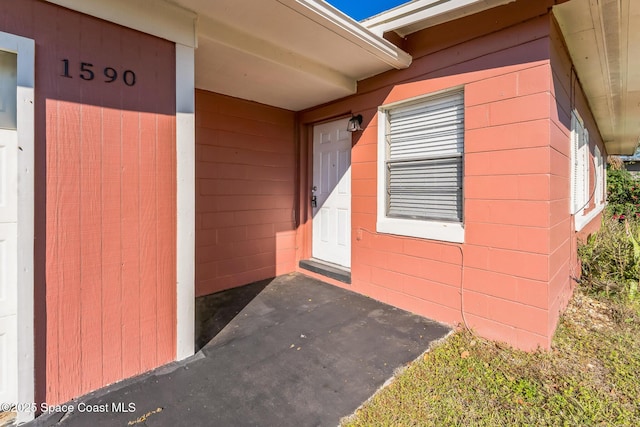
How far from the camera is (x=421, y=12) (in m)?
2.75

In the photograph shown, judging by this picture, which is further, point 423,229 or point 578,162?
point 578,162

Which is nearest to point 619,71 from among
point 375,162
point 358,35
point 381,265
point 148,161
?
point 375,162

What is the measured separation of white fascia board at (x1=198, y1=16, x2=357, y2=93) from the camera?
2385mm

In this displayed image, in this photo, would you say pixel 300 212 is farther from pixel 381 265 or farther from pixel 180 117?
pixel 180 117

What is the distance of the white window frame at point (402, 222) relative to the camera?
2.90 metres

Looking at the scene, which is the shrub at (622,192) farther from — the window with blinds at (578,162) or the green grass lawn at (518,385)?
the green grass lawn at (518,385)

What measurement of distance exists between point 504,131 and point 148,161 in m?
2.75

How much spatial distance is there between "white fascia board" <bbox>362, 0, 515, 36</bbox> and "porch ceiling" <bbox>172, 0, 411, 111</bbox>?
0.76ft

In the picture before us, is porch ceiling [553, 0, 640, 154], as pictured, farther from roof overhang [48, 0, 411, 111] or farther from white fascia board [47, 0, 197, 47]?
white fascia board [47, 0, 197, 47]

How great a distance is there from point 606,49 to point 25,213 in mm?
5023

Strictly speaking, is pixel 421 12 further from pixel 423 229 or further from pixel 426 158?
pixel 423 229

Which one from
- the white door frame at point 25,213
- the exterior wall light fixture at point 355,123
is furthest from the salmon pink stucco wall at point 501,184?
the white door frame at point 25,213

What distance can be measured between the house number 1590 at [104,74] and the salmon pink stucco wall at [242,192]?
60.0 inches

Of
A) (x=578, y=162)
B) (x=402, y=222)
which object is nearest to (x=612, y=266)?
(x=578, y=162)
